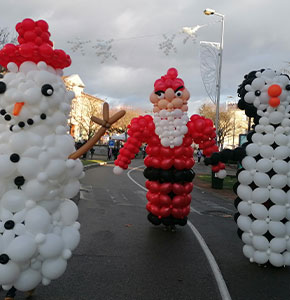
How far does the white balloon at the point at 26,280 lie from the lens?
300cm

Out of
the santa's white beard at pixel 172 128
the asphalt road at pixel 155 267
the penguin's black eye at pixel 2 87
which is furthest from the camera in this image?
the santa's white beard at pixel 172 128

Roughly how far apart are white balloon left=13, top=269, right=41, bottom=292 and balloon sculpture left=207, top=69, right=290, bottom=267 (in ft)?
9.96

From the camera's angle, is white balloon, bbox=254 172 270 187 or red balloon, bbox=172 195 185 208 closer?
white balloon, bbox=254 172 270 187

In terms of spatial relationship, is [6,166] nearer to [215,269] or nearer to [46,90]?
[46,90]

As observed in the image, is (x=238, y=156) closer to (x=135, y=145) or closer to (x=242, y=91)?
(x=242, y=91)

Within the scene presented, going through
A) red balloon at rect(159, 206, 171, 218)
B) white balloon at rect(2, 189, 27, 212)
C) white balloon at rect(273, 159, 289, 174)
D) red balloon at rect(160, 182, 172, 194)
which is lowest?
red balloon at rect(159, 206, 171, 218)

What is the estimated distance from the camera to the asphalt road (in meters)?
3.80

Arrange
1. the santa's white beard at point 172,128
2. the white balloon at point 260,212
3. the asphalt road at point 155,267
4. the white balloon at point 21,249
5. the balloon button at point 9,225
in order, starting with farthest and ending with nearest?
the santa's white beard at point 172,128 < the white balloon at point 260,212 < the asphalt road at point 155,267 < the balloon button at point 9,225 < the white balloon at point 21,249

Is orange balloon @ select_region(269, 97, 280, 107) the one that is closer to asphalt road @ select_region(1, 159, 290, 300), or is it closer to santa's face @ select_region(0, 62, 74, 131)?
asphalt road @ select_region(1, 159, 290, 300)

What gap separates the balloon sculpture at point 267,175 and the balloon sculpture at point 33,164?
8.40 ft

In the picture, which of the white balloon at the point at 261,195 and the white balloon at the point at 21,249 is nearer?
the white balloon at the point at 21,249

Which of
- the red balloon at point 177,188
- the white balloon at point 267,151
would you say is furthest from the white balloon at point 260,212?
the red balloon at point 177,188

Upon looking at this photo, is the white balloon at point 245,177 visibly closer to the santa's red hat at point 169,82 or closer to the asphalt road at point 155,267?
the asphalt road at point 155,267

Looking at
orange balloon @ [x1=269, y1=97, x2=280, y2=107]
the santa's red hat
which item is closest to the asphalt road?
orange balloon @ [x1=269, y1=97, x2=280, y2=107]
